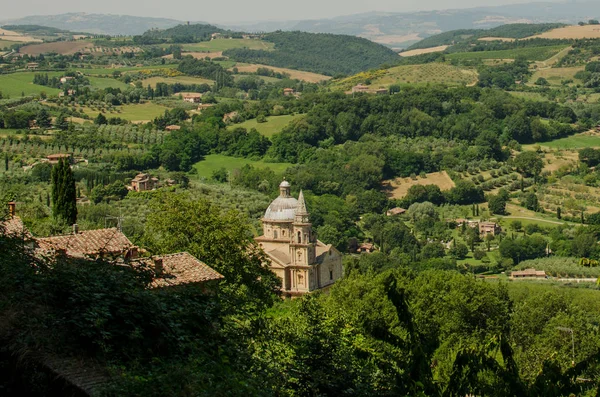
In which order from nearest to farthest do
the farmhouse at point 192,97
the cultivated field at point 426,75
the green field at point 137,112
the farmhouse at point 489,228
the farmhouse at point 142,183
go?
the farmhouse at point 142,183
the farmhouse at point 489,228
the green field at point 137,112
the farmhouse at point 192,97
the cultivated field at point 426,75

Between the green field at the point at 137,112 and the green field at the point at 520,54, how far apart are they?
2577 inches

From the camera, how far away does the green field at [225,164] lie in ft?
342

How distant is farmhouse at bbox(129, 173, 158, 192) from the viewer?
84938 mm

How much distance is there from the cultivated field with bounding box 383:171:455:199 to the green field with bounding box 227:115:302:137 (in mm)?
17804

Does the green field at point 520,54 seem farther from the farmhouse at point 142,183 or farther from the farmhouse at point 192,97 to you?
the farmhouse at point 142,183

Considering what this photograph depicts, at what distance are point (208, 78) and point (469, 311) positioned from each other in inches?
6200

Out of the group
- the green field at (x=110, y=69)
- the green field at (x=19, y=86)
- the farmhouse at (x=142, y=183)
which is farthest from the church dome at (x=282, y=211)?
the green field at (x=110, y=69)

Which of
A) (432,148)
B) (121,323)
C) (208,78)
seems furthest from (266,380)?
(208,78)

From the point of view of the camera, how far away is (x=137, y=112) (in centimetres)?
13150

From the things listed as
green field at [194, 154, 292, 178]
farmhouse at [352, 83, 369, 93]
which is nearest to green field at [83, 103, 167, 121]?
green field at [194, 154, 292, 178]

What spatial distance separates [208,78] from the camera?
18875 cm

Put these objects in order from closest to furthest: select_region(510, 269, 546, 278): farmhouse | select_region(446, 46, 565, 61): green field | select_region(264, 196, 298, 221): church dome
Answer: select_region(264, 196, 298, 221): church dome → select_region(510, 269, 546, 278): farmhouse → select_region(446, 46, 565, 61): green field

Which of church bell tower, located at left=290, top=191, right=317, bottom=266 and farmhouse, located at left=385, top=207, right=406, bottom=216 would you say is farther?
farmhouse, located at left=385, top=207, right=406, bottom=216

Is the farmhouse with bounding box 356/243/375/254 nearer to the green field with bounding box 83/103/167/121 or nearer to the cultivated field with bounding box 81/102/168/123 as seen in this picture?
the cultivated field with bounding box 81/102/168/123
